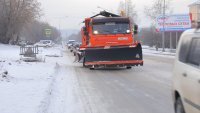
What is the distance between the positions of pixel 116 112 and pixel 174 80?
2808mm

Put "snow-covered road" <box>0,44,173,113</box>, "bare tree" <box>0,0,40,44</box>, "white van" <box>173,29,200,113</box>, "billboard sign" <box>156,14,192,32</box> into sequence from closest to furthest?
"white van" <box>173,29,200,113</box>
"snow-covered road" <box>0,44,173,113</box>
"billboard sign" <box>156,14,192,32</box>
"bare tree" <box>0,0,40,44</box>

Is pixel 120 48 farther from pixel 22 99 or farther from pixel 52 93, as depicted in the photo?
pixel 22 99

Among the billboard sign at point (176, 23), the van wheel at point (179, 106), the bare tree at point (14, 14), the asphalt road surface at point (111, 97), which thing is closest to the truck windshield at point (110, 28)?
the asphalt road surface at point (111, 97)

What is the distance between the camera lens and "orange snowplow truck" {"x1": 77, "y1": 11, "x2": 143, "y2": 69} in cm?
2536

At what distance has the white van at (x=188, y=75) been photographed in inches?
284

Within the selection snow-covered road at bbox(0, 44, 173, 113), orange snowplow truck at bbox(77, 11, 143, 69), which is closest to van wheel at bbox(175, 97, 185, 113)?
snow-covered road at bbox(0, 44, 173, 113)

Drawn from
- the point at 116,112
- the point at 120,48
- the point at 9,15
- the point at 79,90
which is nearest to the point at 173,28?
the point at 9,15

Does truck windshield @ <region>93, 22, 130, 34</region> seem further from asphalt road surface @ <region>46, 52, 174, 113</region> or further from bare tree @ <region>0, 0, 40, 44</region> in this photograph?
bare tree @ <region>0, 0, 40, 44</region>

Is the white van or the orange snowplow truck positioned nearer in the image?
the white van

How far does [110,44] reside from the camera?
85.8 ft

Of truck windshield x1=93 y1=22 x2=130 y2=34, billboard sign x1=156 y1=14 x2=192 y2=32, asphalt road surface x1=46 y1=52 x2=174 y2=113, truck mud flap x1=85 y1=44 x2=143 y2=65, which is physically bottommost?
asphalt road surface x1=46 y1=52 x2=174 y2=113

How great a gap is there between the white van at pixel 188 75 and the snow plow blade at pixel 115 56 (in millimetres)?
16572

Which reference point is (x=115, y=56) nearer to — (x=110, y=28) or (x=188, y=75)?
(x=110, y=28)

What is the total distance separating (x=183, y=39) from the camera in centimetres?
849
